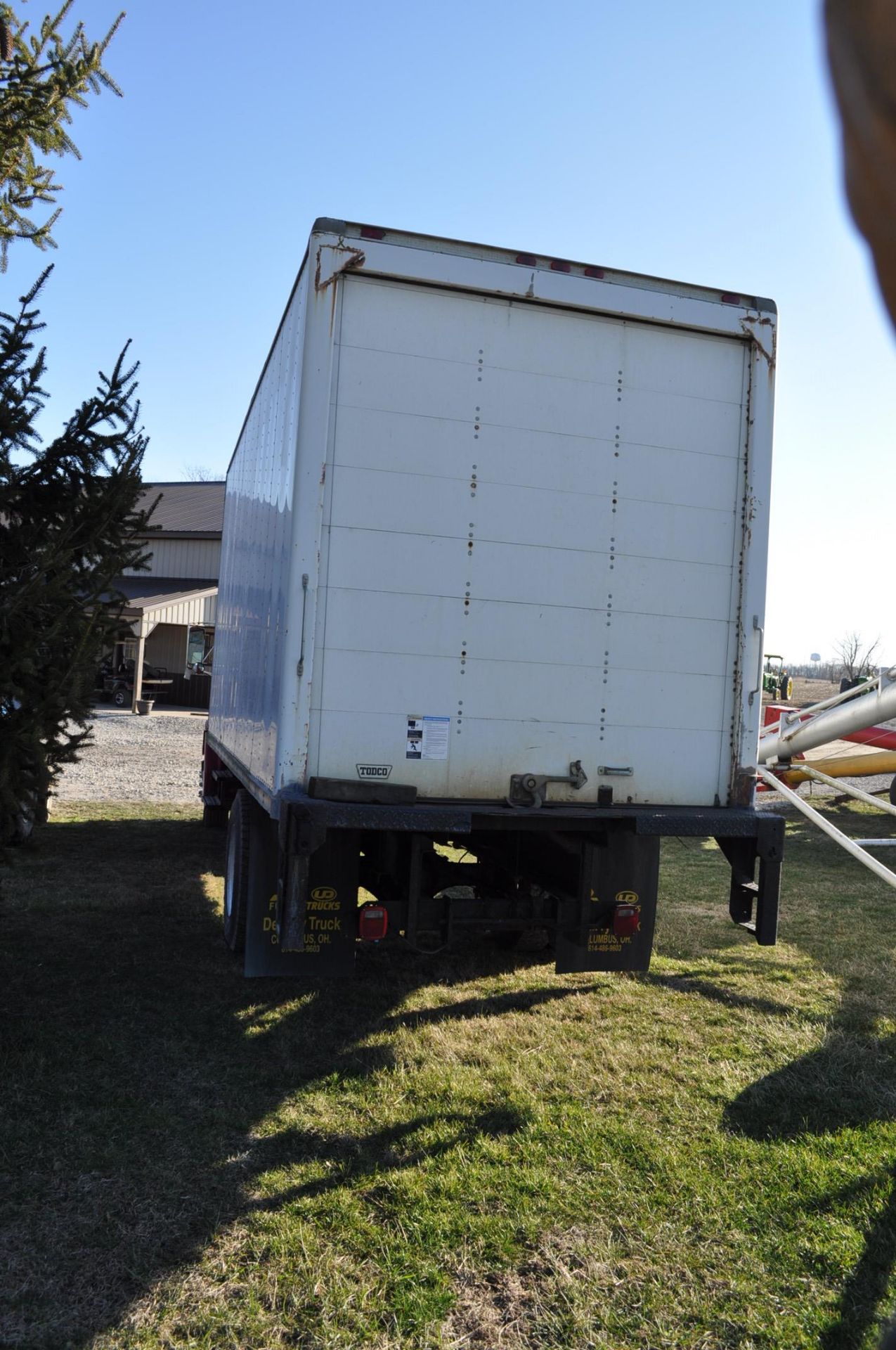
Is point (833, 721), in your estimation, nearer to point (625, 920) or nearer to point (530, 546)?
point (625, 920)

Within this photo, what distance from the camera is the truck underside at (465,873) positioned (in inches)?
187

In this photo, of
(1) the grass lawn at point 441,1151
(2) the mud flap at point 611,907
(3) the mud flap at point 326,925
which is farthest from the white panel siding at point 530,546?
(1) the grass lawn at point 441,1151

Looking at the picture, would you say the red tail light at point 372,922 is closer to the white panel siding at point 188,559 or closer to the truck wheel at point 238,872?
the truck wheel at point 238,872

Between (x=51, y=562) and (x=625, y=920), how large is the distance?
3.47 metres

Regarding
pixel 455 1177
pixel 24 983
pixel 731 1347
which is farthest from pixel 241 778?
pixel 731 1347

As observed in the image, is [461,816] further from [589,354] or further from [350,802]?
[589,354]

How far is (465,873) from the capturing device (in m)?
6.05

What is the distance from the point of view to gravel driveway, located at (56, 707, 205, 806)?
15.0 meters

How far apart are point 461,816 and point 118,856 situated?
661 cm

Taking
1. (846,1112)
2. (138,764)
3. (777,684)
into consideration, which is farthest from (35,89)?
(777,684)

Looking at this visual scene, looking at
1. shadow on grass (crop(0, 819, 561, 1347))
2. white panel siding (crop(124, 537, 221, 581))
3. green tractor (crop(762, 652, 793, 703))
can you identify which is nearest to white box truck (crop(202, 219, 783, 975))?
shadow on grass (crop(0, 819, 561, 1347))

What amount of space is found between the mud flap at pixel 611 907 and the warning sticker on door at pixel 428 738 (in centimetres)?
104

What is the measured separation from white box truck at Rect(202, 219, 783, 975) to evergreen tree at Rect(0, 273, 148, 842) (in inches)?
33.6

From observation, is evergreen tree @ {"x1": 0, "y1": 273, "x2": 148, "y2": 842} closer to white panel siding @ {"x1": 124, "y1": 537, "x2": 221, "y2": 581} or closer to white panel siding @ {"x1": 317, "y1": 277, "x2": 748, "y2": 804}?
white panel siding @ {"x1": 317, "y1": 277, "x2": 748, "y2": 804}
